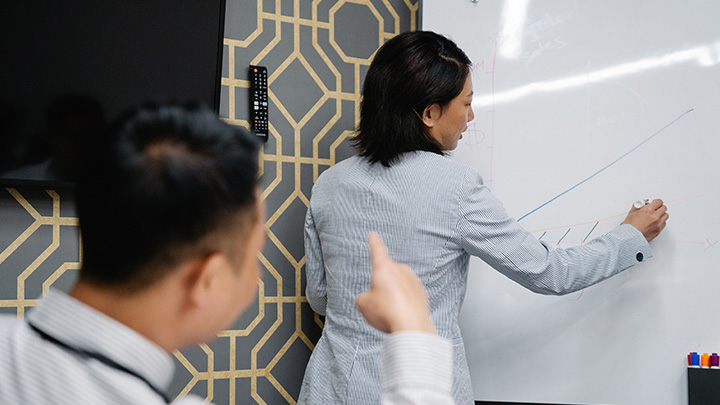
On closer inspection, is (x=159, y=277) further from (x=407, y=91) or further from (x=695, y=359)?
(x=695, y=359)

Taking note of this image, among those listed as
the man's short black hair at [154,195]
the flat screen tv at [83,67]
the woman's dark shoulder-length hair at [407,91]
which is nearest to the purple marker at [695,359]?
the woman's dark shoulder-length hair at [407,91]

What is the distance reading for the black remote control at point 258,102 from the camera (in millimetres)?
1838

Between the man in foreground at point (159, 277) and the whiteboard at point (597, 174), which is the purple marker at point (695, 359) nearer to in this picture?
the whiteboard at point (597, 174)

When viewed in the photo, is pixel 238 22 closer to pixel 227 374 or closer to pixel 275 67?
pixel 275 67

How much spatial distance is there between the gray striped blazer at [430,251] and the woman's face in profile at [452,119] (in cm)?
10

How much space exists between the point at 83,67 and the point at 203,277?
1.28 m

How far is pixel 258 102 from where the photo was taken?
6.04 feet

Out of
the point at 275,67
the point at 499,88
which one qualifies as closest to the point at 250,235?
the point at 499,88


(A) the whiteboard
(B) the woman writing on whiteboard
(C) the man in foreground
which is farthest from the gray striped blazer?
(C) the man in foreground

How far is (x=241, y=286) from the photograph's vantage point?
1.88ft

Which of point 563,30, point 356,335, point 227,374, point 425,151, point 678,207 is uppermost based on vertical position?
point 563,30

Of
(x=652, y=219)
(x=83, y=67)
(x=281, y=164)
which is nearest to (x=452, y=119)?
(x=652, y=219)

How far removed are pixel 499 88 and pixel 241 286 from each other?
124cm

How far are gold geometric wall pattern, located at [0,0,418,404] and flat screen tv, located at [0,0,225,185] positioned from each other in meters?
0.09
